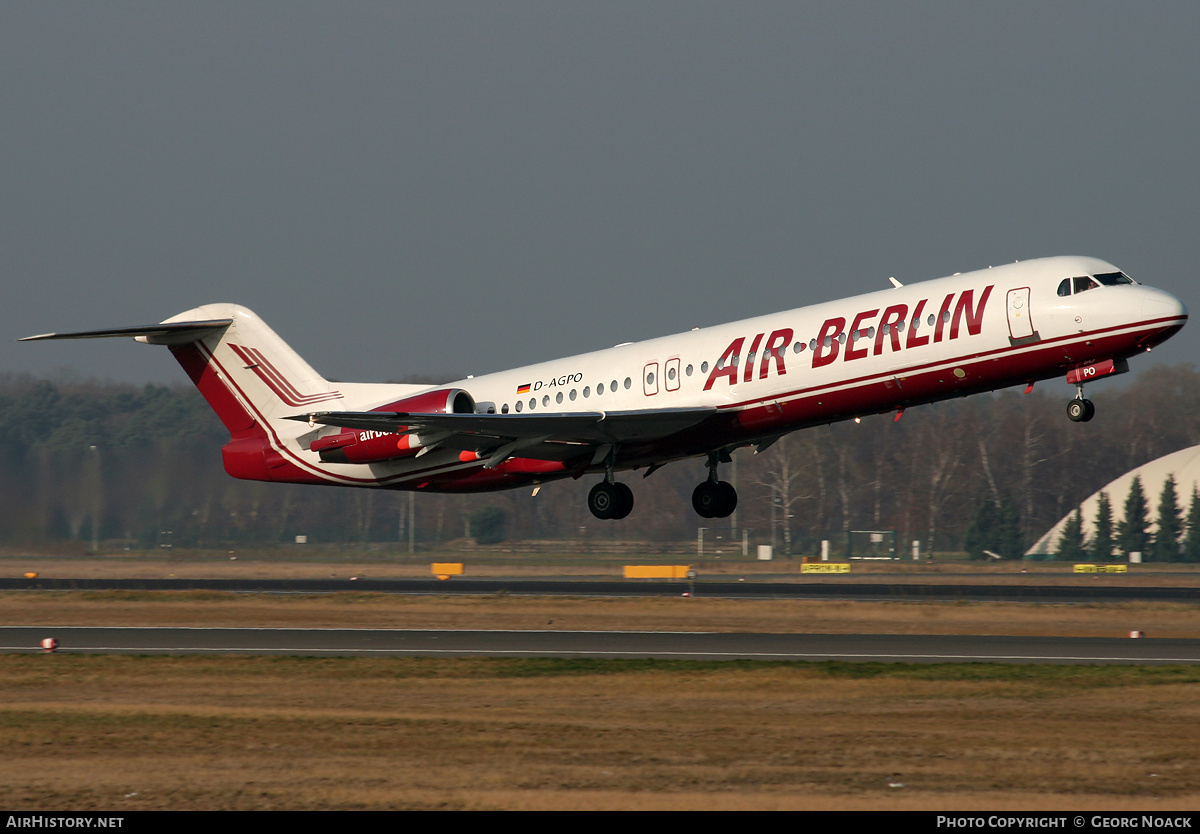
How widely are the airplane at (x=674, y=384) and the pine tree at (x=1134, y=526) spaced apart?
159 feet

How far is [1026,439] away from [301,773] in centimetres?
7501

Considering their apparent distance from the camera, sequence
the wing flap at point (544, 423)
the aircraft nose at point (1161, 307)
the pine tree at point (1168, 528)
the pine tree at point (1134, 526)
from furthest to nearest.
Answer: the pine tree at point (1134, 526), the pine tree at point (1168, 528), the wing flap at point (544, 423), the aircraft nose at point (1161, 307)

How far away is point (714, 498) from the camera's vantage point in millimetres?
28594

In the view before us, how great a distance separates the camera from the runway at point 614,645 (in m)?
21.3

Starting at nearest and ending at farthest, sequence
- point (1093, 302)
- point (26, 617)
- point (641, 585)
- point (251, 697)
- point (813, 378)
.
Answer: point (251, 697), point (1093, 302), point (813, 378), point (26, 617), point (641, 585)

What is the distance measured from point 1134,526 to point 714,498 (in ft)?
161

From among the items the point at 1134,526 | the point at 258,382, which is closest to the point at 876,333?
the point at 258,382

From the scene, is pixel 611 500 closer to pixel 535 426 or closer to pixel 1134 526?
pixel 535 426

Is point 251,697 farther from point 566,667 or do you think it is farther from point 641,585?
point 641,585

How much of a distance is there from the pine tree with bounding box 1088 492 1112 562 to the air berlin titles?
163ft

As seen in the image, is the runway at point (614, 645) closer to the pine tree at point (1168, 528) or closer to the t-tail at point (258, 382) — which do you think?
the t-tail at point (258, 382)

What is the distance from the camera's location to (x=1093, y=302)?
2178 cm

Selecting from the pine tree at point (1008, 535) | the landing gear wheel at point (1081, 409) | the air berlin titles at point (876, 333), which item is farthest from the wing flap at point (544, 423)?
the pine tree at point (1008, 535)
